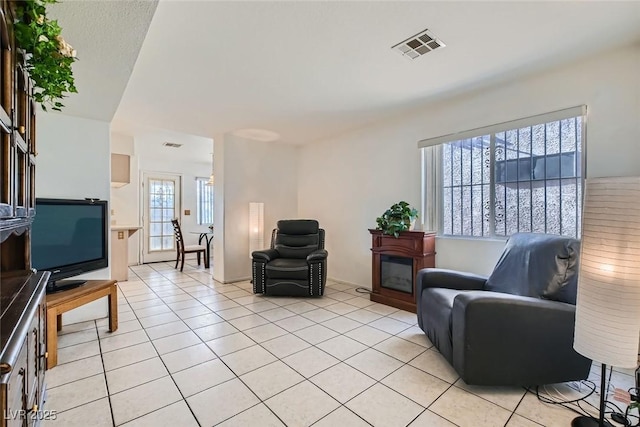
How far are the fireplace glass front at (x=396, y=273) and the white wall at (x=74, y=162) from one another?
3251 millimetres

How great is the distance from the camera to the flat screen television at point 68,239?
2.58m

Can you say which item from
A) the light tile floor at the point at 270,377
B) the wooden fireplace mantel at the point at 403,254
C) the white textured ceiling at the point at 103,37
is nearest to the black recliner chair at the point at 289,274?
the light tile floor at the point at 270,377

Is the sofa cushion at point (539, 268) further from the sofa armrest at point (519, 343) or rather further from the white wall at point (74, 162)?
the white wall at point (74, 162)

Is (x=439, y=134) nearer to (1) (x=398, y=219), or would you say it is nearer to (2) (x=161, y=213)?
(1) (x=398, y=219)

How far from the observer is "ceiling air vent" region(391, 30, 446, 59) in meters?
2.14

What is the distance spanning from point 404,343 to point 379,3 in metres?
2.59

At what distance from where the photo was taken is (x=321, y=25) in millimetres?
2002

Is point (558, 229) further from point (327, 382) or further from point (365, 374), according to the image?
point (327, 382)

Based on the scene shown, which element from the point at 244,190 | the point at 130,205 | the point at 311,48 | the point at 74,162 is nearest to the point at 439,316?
the point at 311,48

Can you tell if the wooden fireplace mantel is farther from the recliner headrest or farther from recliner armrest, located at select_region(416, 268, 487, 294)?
the recliner headrest

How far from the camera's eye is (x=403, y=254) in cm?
348

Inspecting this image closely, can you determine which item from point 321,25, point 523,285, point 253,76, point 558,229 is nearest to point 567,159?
point 558,229

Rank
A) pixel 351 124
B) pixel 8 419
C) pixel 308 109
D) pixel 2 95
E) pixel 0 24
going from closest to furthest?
pixel 8 419, pixel 0 24, pixel 2 95, pixel 308 109, pixel 351 124

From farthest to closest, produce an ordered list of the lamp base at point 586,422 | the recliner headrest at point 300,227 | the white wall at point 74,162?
1. the recliner headrest at point 300,227
2. the white wall at point 74,162
3. the lamp base at point 586,422
